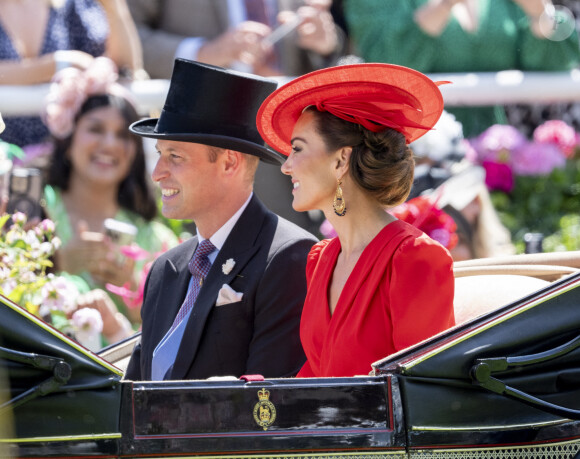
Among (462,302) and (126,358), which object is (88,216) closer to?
(126,358)

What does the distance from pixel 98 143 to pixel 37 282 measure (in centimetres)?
175

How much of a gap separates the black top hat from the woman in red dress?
0.41m

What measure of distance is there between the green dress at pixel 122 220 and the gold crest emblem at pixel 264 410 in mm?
2677

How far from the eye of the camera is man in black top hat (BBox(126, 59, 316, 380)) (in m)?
3.56

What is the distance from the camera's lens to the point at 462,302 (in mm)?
3609

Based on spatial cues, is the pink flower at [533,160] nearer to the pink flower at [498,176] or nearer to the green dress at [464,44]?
the pink flower at [498,176]

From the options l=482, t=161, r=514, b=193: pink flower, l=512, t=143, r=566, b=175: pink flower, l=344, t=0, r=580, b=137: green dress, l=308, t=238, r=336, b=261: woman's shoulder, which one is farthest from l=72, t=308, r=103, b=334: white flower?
l=512, t=143, r=566, b=175: pink flower

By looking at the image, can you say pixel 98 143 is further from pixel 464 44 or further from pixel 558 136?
pixel 558 136

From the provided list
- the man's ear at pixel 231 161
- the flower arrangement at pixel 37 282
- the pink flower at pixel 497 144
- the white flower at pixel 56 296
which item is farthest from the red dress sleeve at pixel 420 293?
the pink flower at pixel 497 144

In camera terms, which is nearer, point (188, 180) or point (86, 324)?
point (188, 180)

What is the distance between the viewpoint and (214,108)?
388 cm

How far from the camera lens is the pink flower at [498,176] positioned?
6.64 meters

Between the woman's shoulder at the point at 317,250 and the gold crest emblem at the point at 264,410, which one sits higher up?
the woman's shoulder at the point at 317,250

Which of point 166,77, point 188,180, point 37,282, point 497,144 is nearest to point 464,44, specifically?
point 497,144
